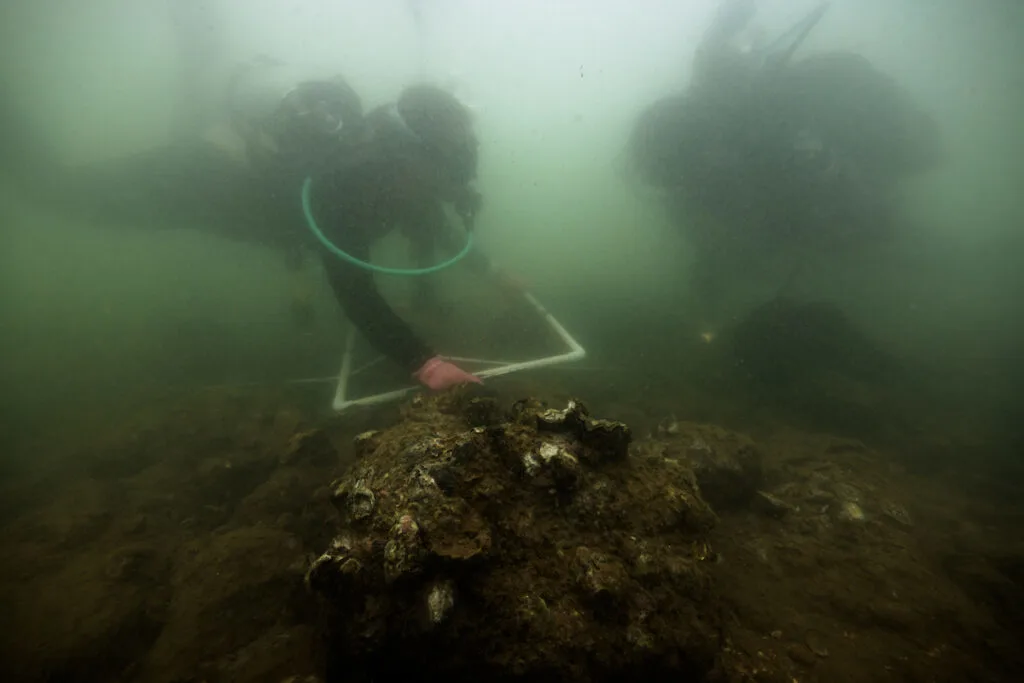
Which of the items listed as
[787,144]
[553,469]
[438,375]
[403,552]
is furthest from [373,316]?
[787,144]

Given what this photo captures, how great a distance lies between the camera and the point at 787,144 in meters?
9.59

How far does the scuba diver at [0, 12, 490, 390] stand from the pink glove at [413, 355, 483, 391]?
1cm

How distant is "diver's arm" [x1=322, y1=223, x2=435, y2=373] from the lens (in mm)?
4410

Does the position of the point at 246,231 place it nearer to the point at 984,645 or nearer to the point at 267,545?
the point at 267,545

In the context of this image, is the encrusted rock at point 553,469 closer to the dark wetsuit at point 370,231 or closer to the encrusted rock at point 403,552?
the encrusted rock at point 403,552

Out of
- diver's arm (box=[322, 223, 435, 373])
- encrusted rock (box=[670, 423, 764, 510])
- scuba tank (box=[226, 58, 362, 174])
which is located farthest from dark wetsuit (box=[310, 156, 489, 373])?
encrusted rock (box=[670, 423, 764, 510])

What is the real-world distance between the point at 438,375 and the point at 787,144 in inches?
412

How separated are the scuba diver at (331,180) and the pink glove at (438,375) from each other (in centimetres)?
1

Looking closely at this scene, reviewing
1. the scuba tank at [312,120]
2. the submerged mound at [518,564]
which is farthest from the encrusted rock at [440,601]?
the scuba tank at [312,120]

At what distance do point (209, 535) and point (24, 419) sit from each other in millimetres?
8685

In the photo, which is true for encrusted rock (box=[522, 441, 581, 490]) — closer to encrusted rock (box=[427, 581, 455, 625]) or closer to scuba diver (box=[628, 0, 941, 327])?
encrusted rock (box=[427, 581, 455, 625])

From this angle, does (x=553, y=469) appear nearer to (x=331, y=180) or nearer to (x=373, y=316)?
(x=373, y=316)

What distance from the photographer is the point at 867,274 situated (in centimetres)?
1508

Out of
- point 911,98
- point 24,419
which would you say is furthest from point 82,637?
point 911,98
